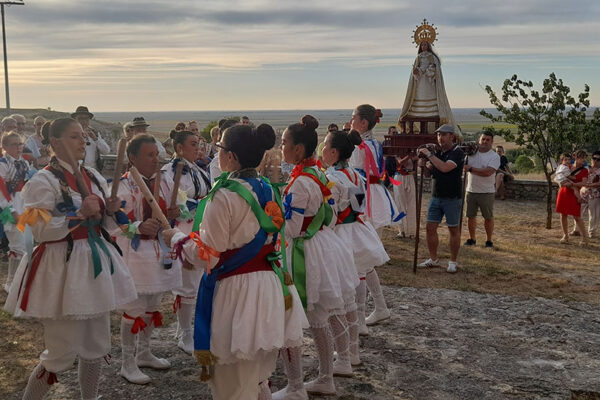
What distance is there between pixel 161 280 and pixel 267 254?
168cm

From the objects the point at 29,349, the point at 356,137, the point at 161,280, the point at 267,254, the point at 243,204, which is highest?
the point at 356,137

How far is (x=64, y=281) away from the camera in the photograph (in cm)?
406

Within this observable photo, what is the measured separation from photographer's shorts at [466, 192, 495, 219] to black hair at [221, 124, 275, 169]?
8.15 metres

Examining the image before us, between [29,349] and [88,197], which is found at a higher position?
[88,197]

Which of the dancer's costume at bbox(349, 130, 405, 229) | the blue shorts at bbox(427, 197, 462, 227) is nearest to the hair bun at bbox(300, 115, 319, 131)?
the dancer's costume at bbox(349, 130, 405, 229)

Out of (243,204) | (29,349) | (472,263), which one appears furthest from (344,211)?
(472,263)

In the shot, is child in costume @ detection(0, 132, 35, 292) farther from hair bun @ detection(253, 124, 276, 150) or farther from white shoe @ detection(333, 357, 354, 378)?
hair bun @ detection(253, 124, 276, 150)

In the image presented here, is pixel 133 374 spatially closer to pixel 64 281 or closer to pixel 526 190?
pixel 64 281

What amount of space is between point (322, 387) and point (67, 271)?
7.56 ft

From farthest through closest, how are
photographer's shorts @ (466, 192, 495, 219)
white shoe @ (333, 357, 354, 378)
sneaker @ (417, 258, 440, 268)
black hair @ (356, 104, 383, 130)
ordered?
photographer's shorts @ (466, 192, 495, 219), sneaker @ (417, 258, 440, 268), black hair @ (356, 104, 383, 130), white shoe @ (333, 357, 354, 378)

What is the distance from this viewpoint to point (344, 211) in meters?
Result: 5.62

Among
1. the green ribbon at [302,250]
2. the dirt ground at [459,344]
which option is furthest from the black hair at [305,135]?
the dirt ground at [459,344]

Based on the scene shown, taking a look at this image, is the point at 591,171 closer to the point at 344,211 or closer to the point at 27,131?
the point at 344,211

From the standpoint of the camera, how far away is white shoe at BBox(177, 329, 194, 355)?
5.89 m
